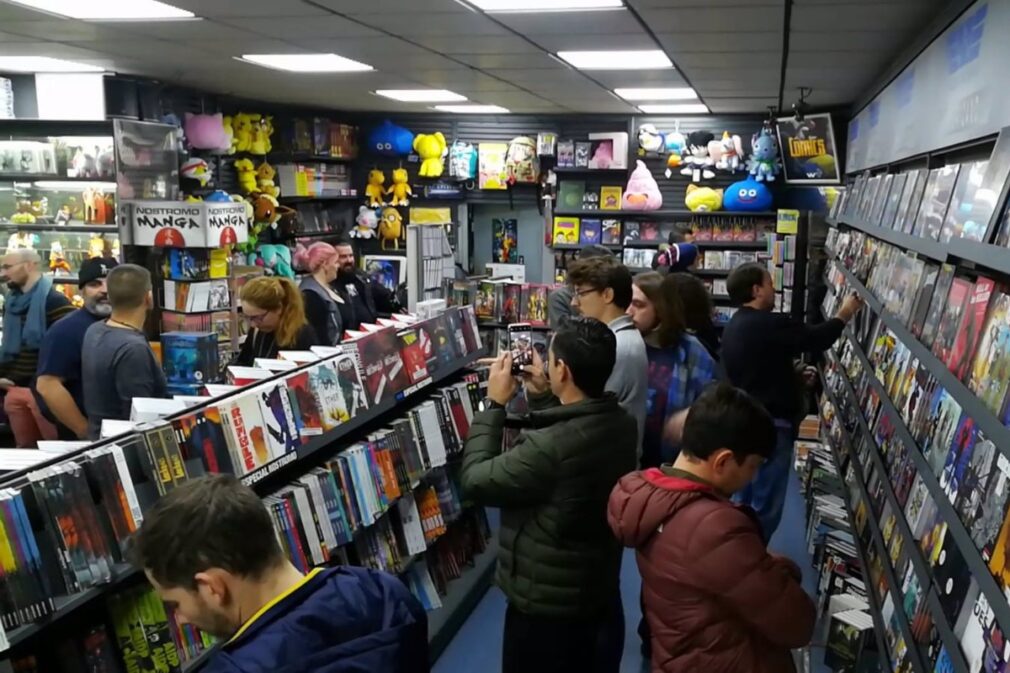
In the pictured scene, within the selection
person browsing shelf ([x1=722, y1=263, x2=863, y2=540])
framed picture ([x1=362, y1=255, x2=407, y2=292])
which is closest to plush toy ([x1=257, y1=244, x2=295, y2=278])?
framed picture ([x1=362, y1=255, x2=407, y2=292])

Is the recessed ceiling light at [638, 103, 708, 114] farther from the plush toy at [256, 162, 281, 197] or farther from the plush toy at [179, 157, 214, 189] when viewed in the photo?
the plush toy at [179, 157, 214, 189]

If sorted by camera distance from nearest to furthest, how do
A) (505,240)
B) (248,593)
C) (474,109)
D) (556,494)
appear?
1. (248,593)
2. (556,494)
3. (474,109)
4. (505,240)

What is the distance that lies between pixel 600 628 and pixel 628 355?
104 centimetres

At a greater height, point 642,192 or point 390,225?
point 642,192

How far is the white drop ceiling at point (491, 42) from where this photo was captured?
4039 millimetres

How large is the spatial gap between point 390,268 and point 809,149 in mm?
5002

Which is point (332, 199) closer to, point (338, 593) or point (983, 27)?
point (983, 27)

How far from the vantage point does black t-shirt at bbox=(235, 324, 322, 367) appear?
439 cm

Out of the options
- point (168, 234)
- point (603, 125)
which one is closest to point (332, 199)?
point (603, 125)

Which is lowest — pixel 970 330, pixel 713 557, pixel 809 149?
pixel 713 557

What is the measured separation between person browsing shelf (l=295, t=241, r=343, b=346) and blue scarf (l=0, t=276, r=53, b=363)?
66.1 inches

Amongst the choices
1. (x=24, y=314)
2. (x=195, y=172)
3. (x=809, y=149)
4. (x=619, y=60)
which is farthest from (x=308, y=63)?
(x=809, y=149)

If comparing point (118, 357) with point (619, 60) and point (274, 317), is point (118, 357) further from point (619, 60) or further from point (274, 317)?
point (619, 60)

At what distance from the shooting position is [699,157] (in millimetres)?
9844
